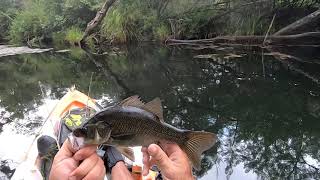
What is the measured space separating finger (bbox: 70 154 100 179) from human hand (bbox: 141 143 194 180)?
0.27 metres

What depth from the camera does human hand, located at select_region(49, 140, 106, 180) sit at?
2.20 metres

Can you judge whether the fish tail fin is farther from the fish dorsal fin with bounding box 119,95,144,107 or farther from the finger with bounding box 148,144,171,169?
the fish dorsal fin with bounding box 119,95,144,107

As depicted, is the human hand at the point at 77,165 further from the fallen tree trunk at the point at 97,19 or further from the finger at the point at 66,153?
the fallen tree trunk at the point at 97,19

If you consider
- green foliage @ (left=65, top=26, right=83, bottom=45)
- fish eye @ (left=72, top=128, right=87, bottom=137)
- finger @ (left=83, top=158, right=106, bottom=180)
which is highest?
fish eye @ (left=72, top=128, right=87, bottom=137)

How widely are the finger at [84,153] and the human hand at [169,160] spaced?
10.7 inches

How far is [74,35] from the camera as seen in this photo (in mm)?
25797

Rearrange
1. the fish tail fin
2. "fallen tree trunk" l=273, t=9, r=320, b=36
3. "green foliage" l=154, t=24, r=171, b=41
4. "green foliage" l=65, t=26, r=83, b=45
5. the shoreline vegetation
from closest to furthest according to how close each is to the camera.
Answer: the fish tail fin, "fallen tree trunk" l=273, t=9, r=320, b=36, the shoreline vegetation, "green foliage" l=154, t=24, r=171, b=41, "green foliage" l=65, t=26, r=83, b=45

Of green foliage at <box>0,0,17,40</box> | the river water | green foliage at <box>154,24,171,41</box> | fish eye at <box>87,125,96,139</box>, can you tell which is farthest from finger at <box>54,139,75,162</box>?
green foliage at <box>0,0,17,40</box>

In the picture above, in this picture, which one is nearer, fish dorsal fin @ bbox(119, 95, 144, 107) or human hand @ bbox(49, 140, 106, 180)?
human hand @ bbox(49, 140, 106, 180)

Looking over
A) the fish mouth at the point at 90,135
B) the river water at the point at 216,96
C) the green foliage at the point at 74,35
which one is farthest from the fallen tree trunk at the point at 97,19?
the fish mouth at the point at 90,135

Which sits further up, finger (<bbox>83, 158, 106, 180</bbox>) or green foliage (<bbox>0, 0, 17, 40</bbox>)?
finger (<bbox>83, 158, 106, 180</bbox>)

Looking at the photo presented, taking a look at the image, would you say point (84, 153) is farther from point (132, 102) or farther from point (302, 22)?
point (302, 22)

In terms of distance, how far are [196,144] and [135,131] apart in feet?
1.12

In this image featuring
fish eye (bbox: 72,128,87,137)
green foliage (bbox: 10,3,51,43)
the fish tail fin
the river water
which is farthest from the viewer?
green foliage (bbox: 10,3,51,43)
